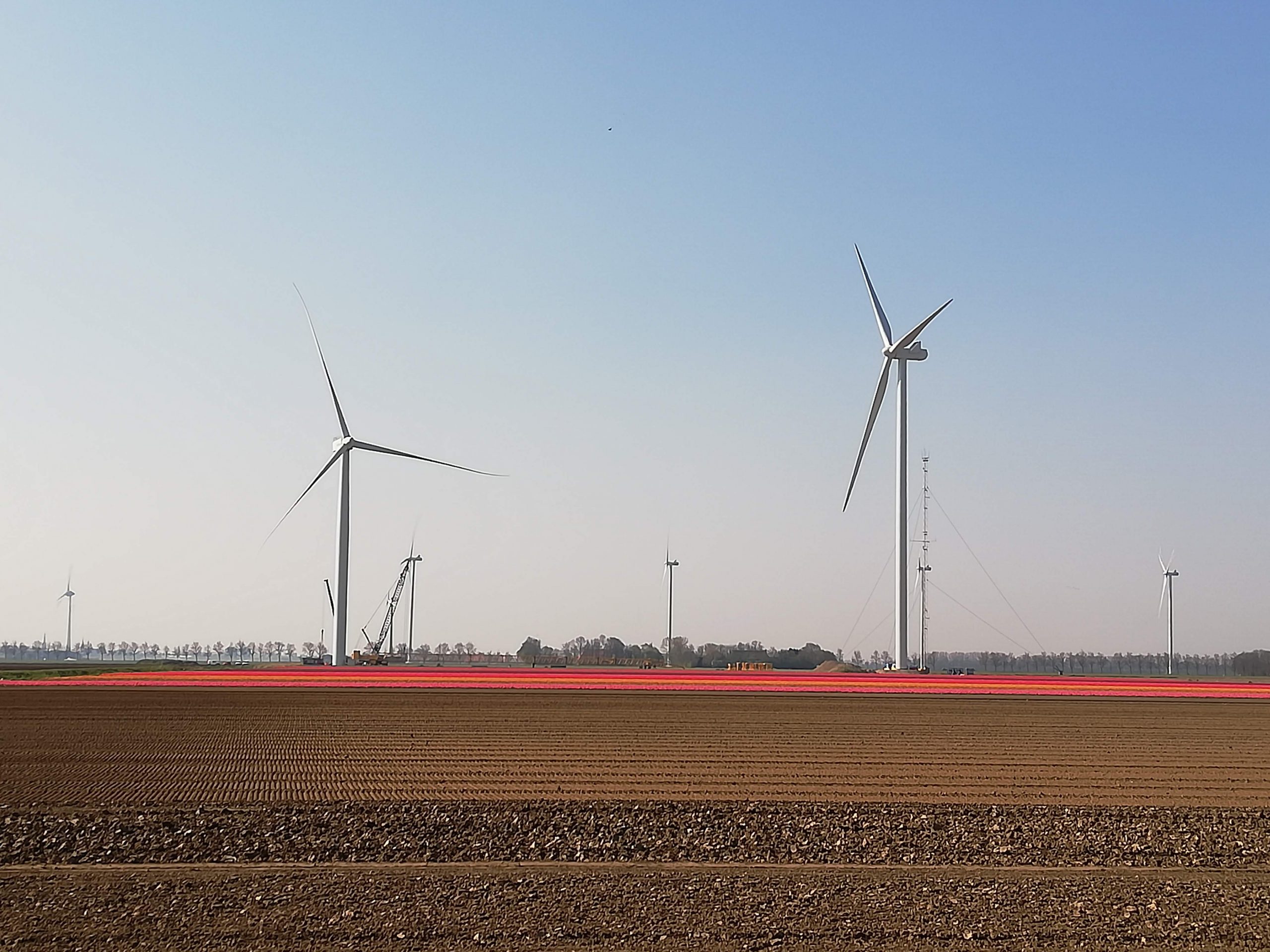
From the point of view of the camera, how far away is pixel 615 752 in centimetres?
3581

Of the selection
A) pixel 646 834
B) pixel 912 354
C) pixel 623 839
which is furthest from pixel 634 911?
pixel 912 354

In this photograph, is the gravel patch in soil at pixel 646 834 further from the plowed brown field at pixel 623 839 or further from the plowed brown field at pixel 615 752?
the plowed brown field at pixel 615 752

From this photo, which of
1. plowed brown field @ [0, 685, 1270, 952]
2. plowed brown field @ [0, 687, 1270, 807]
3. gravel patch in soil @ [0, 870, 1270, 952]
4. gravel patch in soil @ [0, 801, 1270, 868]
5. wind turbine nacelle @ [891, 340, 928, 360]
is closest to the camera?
gravel patch in soil @ [0, 870, 1270, 952]

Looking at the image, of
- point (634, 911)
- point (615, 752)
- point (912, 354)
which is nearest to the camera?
point (634, 911)

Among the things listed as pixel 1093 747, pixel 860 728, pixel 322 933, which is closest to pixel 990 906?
pixel 322 933

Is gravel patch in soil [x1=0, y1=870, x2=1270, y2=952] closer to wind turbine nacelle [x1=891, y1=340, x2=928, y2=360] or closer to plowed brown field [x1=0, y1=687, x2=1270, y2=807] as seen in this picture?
plowed brown field [x1=0, y1=687, x2=1270, y2=807]

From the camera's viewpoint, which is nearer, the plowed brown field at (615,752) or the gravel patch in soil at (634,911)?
the gravel patch in soil at (634,911)

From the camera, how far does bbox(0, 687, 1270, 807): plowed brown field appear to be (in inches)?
1113

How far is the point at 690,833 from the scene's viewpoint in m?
22.8

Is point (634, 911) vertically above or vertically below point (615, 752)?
below

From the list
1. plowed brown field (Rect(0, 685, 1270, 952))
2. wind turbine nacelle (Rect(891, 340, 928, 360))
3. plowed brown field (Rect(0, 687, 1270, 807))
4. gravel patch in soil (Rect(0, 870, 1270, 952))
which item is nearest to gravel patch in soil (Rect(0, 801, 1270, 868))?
plowed brown field (Rect(0, 685, 1270, 952))

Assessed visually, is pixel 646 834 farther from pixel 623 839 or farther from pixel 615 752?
pixel 615 752

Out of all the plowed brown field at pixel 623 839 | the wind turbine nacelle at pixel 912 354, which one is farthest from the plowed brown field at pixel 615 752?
the wind turbine nacelle at pixel 912 354

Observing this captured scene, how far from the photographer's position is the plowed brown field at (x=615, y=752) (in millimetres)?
28266
